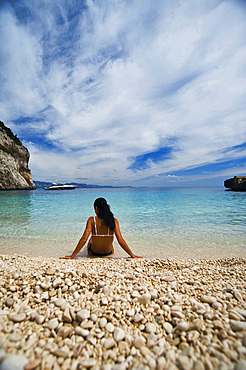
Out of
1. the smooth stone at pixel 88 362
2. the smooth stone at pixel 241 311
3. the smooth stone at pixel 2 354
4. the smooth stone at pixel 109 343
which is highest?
the smooth stone at pixel 2 354

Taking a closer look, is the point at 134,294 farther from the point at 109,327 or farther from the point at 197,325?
the point at 197,325

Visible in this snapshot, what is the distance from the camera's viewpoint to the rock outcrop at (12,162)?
53.3 m

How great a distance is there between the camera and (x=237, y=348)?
5.57 feet

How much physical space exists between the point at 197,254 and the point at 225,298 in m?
3.72

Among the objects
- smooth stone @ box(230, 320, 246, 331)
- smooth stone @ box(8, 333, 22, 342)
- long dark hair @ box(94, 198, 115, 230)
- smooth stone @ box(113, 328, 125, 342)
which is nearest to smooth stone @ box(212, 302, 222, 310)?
smooth stone @ box(230, 320, 246, 331)

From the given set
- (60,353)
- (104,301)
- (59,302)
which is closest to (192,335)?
(104,301)

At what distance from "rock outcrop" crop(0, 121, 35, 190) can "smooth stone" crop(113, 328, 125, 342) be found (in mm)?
62685

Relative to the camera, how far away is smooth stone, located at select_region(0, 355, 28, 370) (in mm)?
1525

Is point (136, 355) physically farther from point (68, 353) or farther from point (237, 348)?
point (237, 348)

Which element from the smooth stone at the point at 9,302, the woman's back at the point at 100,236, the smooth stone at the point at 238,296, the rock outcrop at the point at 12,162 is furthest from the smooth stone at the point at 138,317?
the rock outcrop at the point at 12,162

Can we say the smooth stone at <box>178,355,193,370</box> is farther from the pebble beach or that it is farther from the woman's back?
the woman's back

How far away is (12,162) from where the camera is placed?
57406mm

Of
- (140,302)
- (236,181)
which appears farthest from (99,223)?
(236,181)

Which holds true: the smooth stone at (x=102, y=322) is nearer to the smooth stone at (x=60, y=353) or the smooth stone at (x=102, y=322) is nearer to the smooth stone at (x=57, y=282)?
the smooth stone at (x=60, y=353)
